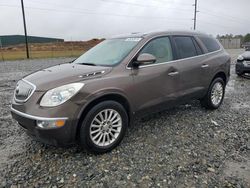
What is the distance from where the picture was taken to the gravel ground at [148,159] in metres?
2.80

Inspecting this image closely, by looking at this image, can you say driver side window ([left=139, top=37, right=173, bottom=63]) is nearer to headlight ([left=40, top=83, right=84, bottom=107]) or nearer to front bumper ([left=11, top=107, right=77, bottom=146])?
headlight ([left=40, top=83, right=84, bottom=107])

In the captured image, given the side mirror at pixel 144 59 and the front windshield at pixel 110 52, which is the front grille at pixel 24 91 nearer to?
the front windshield at pixel 110 52

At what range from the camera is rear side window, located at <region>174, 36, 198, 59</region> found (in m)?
4.48

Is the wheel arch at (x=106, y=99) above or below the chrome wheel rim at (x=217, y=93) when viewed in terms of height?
above

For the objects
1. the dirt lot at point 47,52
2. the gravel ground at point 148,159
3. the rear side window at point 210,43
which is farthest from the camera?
the dirt lot at point 47,52

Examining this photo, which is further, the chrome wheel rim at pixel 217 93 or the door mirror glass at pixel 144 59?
the chrome wheel rim at pixel 217 93

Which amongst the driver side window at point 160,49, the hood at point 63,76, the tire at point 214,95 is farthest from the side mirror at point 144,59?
the tire at point 214,95

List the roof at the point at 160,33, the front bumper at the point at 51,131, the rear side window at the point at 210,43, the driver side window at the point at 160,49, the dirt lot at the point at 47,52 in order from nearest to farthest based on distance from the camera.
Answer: the front bumper at the point at 51,131 → the driver side window at the point at 160,49 → the roof at the point at 160,33 → the rear side window at the point at 210,43 → the dirt lot at the point at 47,52

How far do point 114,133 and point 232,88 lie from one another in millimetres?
6047

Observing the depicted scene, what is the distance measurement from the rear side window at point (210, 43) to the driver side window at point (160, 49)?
4.08 feet

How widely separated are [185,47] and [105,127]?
2.43m

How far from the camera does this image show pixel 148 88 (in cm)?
383

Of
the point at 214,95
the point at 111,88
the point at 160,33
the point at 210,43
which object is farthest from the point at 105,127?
the point at 210,43

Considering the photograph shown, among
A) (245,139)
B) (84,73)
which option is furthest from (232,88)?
(84,73)
